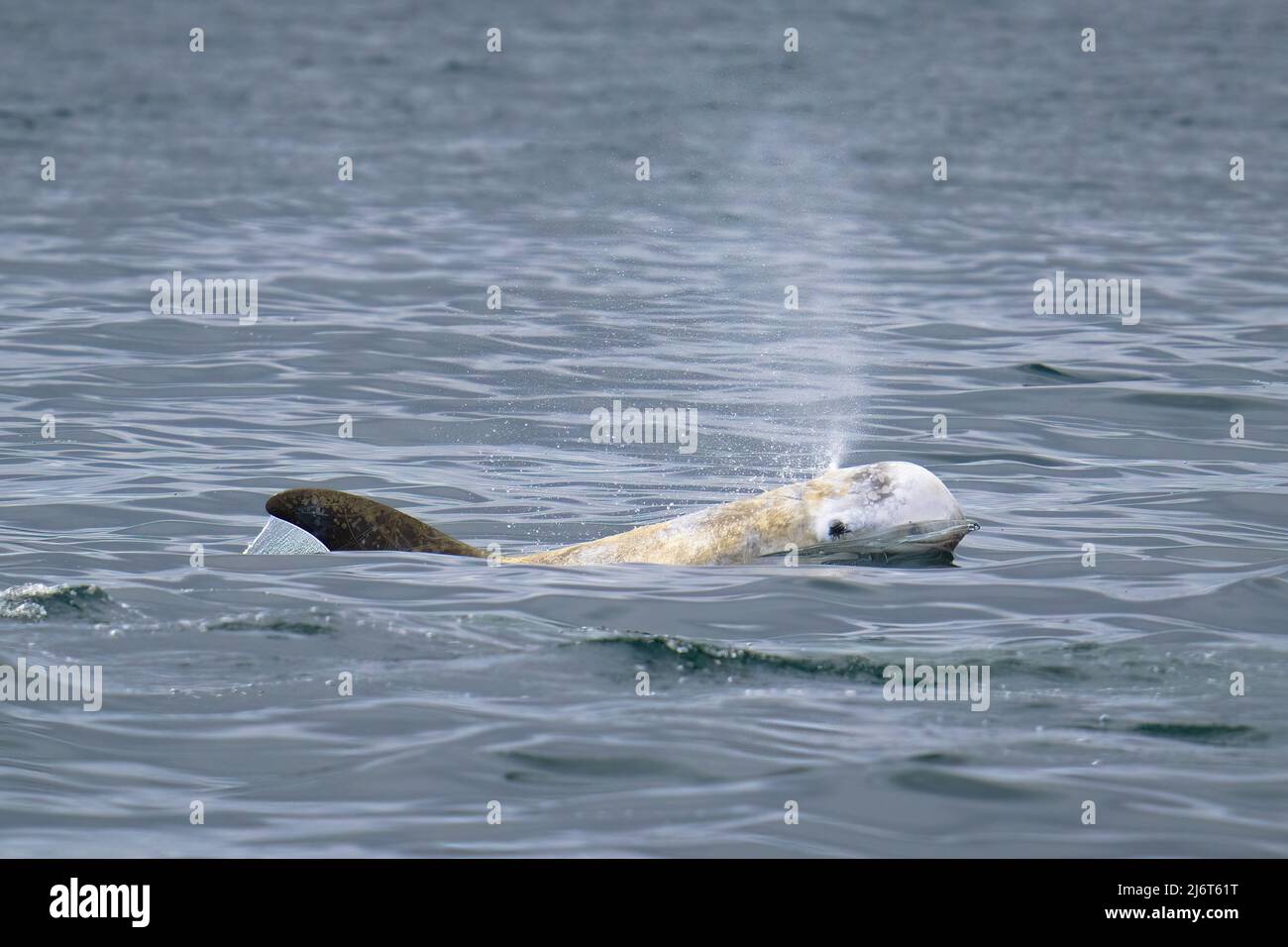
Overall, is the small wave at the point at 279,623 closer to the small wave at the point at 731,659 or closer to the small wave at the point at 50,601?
the small wave at the point at 50,601

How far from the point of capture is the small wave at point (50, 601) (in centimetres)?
1037

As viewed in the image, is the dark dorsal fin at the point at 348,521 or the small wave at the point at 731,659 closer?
the small wave at the point at 731,659

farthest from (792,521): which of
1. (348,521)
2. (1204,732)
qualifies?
(1204,732)

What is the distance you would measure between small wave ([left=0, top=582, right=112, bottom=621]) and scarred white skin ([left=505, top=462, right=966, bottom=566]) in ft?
9.28

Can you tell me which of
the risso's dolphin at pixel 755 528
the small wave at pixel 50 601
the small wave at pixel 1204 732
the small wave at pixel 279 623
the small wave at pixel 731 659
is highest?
the risso's dolphin at pixel 755 528

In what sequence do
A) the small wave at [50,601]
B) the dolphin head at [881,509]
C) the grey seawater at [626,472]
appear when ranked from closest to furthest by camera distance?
the grey seawater at [626,472] → the small wave at [50,601] → the dolphin head at [881,509]

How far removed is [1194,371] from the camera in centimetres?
2027

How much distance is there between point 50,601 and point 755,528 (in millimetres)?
4437

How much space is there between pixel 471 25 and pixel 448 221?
123ft

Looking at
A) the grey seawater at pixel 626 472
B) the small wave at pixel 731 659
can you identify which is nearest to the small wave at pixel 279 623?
the grey seawater at pixel 626 472

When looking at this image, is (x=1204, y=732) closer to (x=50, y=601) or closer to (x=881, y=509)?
(x=881, y=509)

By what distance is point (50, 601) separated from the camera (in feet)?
34.7
